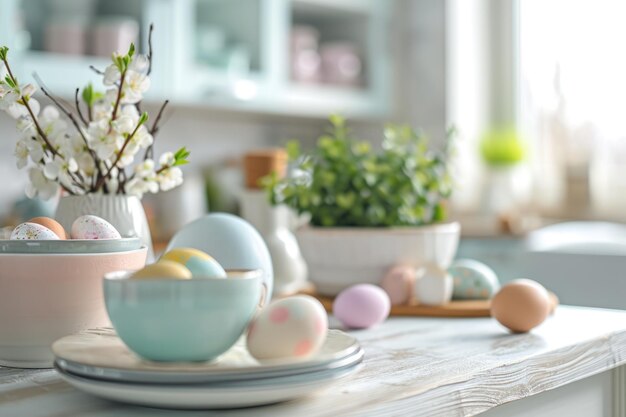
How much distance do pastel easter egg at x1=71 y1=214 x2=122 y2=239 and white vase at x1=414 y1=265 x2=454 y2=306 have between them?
51cm

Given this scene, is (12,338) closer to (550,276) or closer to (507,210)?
(550,276)

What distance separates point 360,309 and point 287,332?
0.41 metres

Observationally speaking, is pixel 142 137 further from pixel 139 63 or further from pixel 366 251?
pixel 366 251

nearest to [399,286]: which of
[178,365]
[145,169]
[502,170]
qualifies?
[145,169]

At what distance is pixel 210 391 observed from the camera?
1.96 feet

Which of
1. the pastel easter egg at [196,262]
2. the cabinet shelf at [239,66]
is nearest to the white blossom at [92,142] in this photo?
the pastel easter egg at [196,262]

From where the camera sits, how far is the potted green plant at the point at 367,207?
1.28 metres

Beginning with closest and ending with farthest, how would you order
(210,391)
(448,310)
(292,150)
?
(210,391) → (448,310) → (292,150)

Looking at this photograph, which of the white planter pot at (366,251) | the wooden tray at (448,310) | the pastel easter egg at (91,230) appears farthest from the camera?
the white planter pot at (366,251)

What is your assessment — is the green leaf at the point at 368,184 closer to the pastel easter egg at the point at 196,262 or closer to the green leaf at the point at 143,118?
the green leaf at the point at 143,118

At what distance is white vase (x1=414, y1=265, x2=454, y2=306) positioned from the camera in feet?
3.89

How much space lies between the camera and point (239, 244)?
998 mm

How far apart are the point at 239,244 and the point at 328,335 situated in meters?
0.28

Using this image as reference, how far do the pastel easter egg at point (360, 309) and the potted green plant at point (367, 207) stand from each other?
0.68ft
